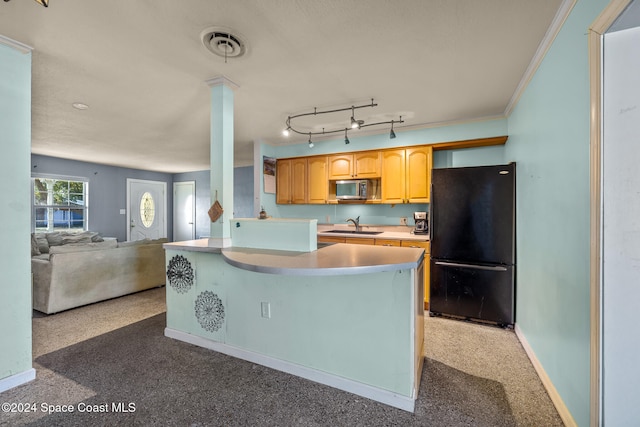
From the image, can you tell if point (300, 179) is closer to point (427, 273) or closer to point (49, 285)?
point (427, 273)

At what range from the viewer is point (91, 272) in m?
3.59

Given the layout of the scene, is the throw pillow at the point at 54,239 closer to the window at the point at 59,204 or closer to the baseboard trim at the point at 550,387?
the window at the point at 59,204

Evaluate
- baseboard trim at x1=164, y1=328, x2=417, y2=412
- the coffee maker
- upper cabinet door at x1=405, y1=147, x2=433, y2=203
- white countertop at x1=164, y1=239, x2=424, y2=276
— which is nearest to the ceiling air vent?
white countertop at x1=164, y1=239, x2=424, y2=276

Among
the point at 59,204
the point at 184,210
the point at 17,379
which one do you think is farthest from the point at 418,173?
the point at 59,204

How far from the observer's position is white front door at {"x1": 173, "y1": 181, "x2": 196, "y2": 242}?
8.35 meters

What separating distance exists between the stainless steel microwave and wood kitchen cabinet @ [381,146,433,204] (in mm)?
262

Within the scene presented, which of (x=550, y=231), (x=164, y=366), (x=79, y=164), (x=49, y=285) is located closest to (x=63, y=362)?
(x=164, y=366)

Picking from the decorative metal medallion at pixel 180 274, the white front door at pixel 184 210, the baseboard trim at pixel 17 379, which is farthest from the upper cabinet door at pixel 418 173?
the white front door at pixel 184 210

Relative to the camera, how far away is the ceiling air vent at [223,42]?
187 cm

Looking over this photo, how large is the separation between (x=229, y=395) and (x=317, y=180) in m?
3.22

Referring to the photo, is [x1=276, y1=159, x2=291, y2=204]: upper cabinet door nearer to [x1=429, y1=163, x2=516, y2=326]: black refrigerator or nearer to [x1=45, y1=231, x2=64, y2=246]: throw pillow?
[x1=429, y1=163, x2=516, y2=326]: black refrigerator

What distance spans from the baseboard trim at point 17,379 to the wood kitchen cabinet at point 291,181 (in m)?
3.43

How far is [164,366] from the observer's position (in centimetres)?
224

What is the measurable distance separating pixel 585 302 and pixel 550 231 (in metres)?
0.65
